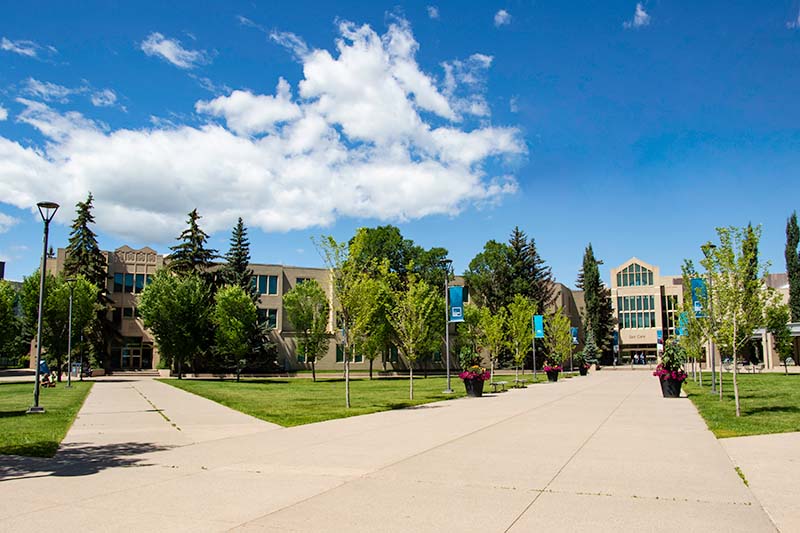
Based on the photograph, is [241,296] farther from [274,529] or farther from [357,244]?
[274,529]

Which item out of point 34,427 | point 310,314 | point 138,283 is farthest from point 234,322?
point 34,427

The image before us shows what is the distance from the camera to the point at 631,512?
6.51 m

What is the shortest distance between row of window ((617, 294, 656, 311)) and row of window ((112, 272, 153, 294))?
69.4 metres

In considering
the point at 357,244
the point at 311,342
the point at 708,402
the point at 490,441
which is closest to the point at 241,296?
the point at 311,342

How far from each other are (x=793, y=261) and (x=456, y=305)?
6464cm

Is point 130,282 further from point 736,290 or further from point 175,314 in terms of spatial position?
point 736,290

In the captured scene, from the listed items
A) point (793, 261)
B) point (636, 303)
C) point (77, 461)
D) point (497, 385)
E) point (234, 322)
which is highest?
point (793, 261)

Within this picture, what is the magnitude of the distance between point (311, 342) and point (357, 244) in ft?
107

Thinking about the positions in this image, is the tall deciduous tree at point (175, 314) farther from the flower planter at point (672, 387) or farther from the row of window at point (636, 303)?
the row of window at point (636, 303)

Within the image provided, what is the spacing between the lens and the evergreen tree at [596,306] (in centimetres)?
8681

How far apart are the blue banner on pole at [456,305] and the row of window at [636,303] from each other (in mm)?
73110

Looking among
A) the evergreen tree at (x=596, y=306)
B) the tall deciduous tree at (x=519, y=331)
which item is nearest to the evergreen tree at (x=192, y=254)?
the tall deciduous tree at (x=519, y=331)

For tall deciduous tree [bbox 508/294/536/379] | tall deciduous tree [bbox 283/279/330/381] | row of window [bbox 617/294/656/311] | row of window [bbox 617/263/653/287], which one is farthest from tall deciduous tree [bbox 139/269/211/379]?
row of window [bbox 617/263/653/287]

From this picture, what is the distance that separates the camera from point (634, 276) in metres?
95.3
